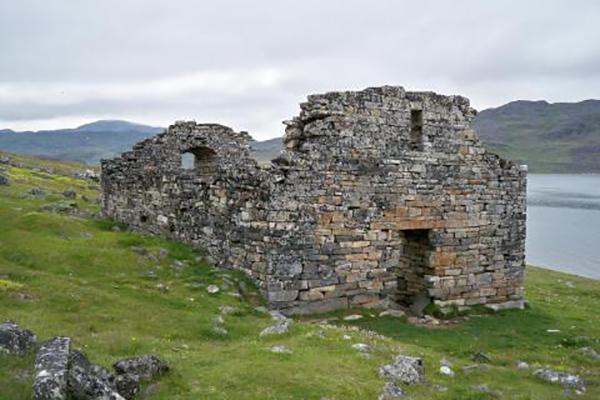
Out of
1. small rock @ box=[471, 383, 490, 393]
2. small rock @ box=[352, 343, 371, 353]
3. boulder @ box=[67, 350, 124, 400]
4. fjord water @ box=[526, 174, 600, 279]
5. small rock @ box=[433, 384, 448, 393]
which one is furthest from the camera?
fjord water @ box=[526, 174, 600, 279]

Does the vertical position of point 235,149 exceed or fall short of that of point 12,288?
it exceeds it

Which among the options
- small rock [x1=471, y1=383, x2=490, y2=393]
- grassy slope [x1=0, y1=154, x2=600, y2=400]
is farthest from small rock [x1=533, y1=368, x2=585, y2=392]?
small rock [x1=471, y1=383, x2=490, y2=393]

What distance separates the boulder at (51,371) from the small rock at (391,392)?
211 inches

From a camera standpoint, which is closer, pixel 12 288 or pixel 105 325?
pixel 105 325

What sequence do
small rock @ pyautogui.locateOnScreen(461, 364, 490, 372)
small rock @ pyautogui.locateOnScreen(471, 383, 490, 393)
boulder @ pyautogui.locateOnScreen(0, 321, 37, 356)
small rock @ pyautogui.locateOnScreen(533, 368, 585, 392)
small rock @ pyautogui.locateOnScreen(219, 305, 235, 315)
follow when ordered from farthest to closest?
1. small rock @ pyautogui.locateOnScreen(219, 305, 235, 315)
2. small rock @ pyautogui.locateOnScreen(461, 364, 490, 372)
3. small rock @ pyautogui.locateOnScreen(533, 368, 585, 392)
4. small rock @ pyautogui.locateOnScreen(471, 383, 490, 393)
5. boulder @ pyautogui.locateOnScreen(0, 321, 37, 356)

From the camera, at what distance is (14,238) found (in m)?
18.8

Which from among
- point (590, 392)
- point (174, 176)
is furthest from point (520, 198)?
point (174, 176)

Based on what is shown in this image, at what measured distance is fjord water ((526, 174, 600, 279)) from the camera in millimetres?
52406

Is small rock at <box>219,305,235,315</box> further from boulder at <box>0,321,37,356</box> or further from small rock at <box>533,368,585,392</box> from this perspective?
small rock at <box>533,368,585,392</box>

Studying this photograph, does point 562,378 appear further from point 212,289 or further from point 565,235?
point 565,235

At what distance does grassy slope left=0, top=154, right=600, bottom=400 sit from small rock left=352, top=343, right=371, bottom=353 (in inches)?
8.5

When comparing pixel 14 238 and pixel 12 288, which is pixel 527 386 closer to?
pixel 12 288

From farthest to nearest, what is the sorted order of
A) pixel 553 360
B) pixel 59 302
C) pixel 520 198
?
1. pixel 520 198
2. pixel 553 360
3. pixel 59 302

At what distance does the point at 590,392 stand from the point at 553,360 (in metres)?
3.06
